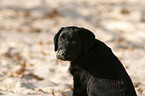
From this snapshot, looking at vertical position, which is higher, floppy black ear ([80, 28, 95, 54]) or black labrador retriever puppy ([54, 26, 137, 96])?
floppy black ear ([80, 28, 95, 54])

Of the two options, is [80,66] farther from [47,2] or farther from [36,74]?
[47,2]

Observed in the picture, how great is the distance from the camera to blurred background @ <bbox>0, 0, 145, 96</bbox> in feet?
15.1

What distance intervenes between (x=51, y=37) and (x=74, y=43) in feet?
17.4

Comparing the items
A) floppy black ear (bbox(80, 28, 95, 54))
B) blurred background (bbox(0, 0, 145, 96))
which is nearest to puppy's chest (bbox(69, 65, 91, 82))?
floppy black ear (bbox(80, 28, 95, 54))

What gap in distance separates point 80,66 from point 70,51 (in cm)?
27

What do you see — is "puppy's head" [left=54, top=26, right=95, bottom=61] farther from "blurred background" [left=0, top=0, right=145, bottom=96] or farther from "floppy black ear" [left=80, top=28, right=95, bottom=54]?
"blurred background" [left=0, top=0, right=145, bottom=96]

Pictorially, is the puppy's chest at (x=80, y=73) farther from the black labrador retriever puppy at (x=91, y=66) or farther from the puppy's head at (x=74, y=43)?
the puppy's head at (x=74, y=43)

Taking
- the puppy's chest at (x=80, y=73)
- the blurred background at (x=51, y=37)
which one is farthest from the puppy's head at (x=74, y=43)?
the blurred background at (x=51, y=37)

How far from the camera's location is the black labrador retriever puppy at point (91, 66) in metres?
2.92

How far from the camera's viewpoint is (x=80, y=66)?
3211 mm

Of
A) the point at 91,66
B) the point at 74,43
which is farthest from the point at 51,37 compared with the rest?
the point at 91,66

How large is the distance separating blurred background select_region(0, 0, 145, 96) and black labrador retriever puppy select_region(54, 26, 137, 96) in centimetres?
101

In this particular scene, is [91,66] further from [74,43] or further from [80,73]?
[74,43]

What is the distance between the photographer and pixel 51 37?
843 cm
